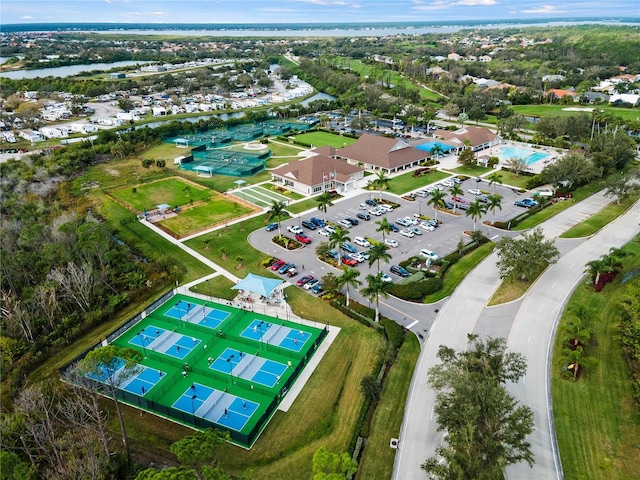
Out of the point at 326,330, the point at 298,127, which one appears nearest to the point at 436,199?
the point at 326,330

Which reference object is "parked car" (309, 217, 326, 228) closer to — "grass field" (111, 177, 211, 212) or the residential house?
the residential house

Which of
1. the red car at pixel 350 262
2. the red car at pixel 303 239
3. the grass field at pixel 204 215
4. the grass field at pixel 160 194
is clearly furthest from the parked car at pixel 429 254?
the grass field at pixel 160 194

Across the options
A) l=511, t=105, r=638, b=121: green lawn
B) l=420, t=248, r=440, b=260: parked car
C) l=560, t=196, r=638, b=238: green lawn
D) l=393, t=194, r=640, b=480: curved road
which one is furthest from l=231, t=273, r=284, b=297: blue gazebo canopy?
l=511, t=105, r=638, b=121: green lawn

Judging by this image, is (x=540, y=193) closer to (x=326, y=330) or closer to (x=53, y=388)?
(x=326, y=330)

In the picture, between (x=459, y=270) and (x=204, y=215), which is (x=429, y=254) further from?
(x=204, y=215)

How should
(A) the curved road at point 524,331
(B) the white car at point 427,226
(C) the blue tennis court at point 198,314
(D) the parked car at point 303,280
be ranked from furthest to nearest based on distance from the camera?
(B) the white car at point 427,226 → (D) the parked car at point 303,280 → (C) the blue tennis court at point 198,314 → (A) the curved road at point 524,331

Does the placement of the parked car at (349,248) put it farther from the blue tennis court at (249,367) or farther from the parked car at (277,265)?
the blue tennis court at (249,367)
